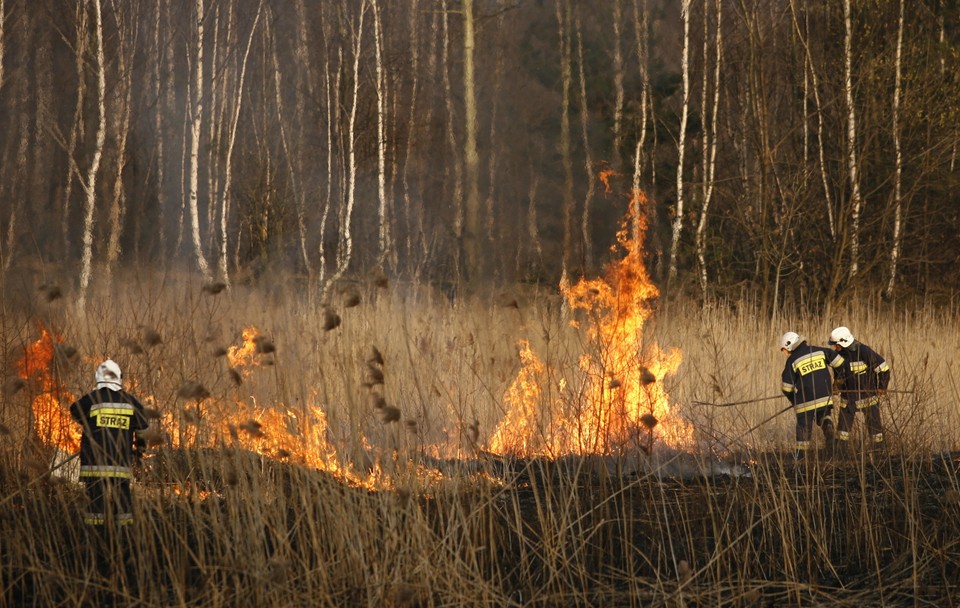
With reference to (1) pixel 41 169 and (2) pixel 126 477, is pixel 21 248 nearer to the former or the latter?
(1) pixel 41 169

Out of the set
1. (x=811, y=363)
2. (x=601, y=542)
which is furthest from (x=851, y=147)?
(x=601, y=542)

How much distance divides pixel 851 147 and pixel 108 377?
41.8 ft

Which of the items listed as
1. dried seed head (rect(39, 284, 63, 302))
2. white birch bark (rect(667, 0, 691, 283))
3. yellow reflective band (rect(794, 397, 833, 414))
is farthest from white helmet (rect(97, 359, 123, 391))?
white birch bark (rect(667, 0, 691, 283))

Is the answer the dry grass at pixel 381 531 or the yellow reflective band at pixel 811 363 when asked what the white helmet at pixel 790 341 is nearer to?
the yellow reflective band at pixel 811 363

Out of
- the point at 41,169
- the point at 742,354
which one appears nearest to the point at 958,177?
the point at 742,354

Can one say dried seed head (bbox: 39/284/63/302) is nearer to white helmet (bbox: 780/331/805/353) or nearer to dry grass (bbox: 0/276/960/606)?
dry grass (bbox: 0/276/960/606)

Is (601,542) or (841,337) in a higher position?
(841,337)

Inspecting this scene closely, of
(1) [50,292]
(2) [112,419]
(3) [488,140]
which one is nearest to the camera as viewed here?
(1) [50,292]

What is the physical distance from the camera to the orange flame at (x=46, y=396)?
18.7 ft

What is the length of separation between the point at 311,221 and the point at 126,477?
2140 centimetres

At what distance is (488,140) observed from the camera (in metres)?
32.0

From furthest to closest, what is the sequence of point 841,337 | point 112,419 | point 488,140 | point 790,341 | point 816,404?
point 488,140 < point 841,337 < point 790,341 < point 816,404 < point 112,419

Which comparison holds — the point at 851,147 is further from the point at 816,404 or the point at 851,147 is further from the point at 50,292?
the point at 50,292

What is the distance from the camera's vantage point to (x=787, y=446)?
10.1m
